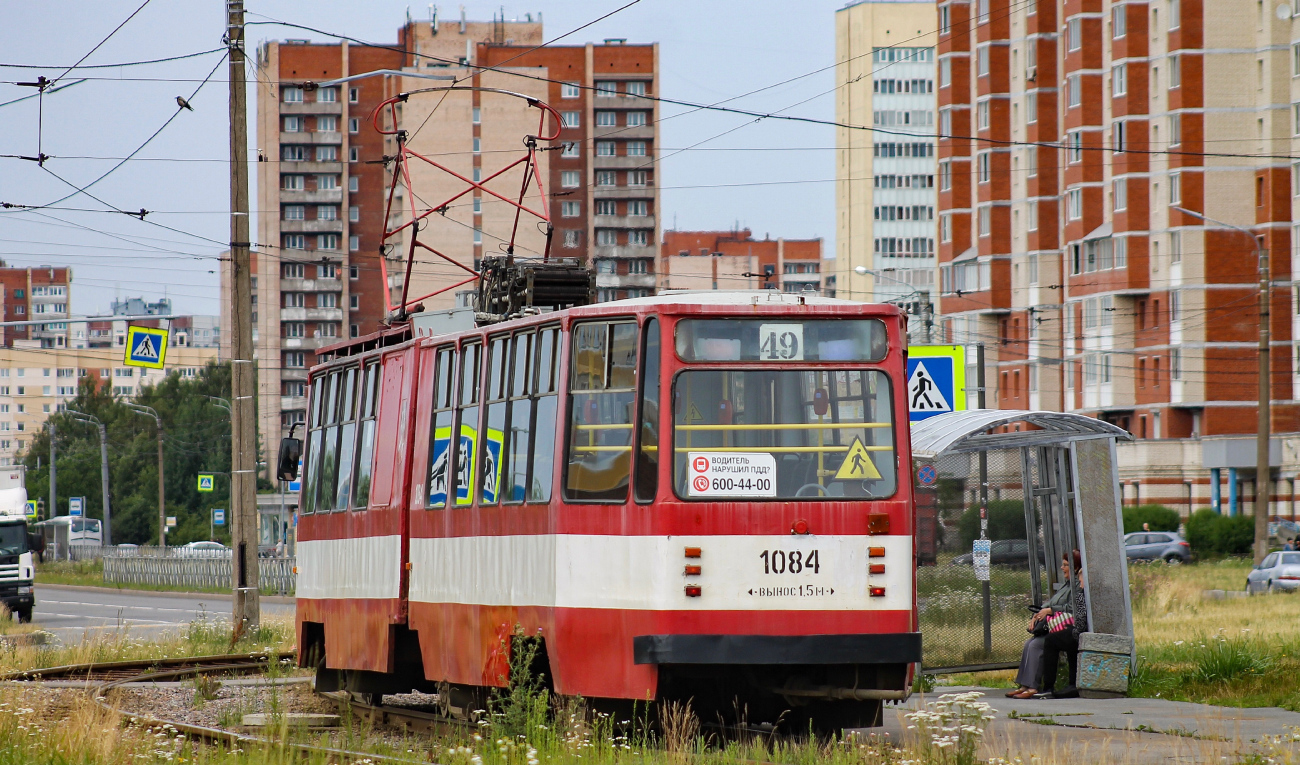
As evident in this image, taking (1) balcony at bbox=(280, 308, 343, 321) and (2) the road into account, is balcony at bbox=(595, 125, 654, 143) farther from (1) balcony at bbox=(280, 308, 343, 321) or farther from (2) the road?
(2) the road

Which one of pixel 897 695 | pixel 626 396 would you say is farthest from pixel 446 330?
pixel 897 695

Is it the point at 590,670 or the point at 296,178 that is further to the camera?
the point at 296,178

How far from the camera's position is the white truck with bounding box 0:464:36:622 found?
37500mm

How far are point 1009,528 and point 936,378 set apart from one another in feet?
6.48

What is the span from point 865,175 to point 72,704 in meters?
139

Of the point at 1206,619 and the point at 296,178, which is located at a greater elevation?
the point at 296,178

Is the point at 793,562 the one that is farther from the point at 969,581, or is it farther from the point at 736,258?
the point at 736,258

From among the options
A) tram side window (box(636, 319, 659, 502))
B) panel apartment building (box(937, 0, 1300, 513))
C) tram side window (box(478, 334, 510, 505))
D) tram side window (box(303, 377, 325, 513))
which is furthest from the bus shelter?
panel apartment building (box(937, 0, 1300, 513))

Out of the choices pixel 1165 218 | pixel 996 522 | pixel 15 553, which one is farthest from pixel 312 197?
pixel 996 522

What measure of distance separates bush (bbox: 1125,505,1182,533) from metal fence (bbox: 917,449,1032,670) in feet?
178

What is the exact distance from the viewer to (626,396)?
1138 centimetres

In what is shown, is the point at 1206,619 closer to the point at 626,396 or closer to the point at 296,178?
the point at 626,396

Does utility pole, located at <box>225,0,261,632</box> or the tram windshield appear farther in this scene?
utility pole, located at <box>225,0,261,632</box>

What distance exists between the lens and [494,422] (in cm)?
1284
